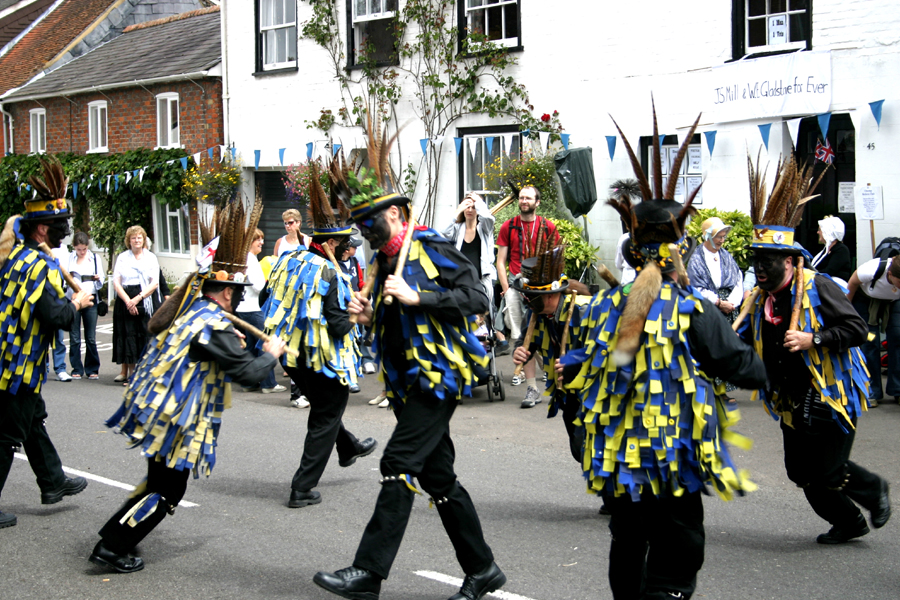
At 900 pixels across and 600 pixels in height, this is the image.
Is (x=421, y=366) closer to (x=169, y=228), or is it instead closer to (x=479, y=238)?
(x=479, y=238)

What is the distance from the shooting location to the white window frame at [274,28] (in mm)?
17828

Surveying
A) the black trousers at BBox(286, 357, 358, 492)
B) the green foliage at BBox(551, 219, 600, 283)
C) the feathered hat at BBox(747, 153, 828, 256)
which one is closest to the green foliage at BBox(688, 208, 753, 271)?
the green foliage at BBox(551, 219, 600, 283)

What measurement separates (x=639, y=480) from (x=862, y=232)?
8249mm

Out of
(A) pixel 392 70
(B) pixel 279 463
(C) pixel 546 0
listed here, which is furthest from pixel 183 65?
(B) pixel 279 463

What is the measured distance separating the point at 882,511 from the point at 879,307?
4.50 metres

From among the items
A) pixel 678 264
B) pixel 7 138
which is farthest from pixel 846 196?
pixel 7 138

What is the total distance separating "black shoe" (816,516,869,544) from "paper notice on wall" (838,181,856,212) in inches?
267

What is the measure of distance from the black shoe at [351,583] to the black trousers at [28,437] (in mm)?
2594

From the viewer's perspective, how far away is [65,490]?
6.32 meters

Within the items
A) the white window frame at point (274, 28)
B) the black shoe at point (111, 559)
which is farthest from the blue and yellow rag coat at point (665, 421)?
the white window frame at point (274, 28)

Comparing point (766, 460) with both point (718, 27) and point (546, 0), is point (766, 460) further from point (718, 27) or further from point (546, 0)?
point (546, 0)

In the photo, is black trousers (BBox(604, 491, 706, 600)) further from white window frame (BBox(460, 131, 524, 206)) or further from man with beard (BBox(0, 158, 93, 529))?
white window frame (BBox(460, 131, 524, 206))

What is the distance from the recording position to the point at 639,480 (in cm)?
398

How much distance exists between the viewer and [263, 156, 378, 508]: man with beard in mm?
6426
